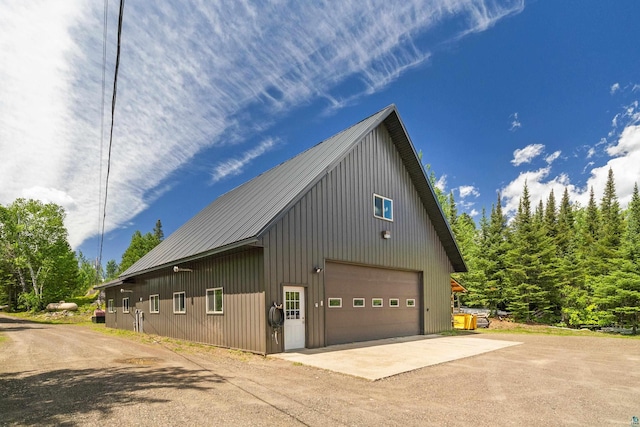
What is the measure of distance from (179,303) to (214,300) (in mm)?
3052

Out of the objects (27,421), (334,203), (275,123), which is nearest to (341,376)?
(27,421)

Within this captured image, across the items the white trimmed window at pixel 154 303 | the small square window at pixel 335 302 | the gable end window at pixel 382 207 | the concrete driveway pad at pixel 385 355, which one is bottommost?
the concrete driveway pad at pixel 385 355

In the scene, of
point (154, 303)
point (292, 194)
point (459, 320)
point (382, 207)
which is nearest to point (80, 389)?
point (292, 194)

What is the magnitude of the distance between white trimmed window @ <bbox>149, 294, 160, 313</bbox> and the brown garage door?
338 inches

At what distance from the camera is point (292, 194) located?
35.7 feet

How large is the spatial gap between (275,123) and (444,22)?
11942 mm

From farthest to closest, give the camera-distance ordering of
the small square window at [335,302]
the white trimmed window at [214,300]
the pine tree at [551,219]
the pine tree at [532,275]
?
the pine tree at [551,219], the pine tree at [532,275], the small square window at [335,302], the white trimmed window at [214,300]

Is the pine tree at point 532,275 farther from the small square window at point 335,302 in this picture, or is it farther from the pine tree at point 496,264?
the small square window at point 335,302

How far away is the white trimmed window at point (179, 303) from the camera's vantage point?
13.7 m

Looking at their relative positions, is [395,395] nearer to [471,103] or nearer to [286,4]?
[286,4]

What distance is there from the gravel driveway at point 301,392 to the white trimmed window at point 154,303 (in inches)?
255

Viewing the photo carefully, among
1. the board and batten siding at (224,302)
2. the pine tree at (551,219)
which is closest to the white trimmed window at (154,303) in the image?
the board and batten siding at (224,302)

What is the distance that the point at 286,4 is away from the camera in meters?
8.30

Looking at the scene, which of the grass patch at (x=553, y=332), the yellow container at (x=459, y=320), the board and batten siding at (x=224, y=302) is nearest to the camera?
the board and batten siding at (x=224, y=302)
